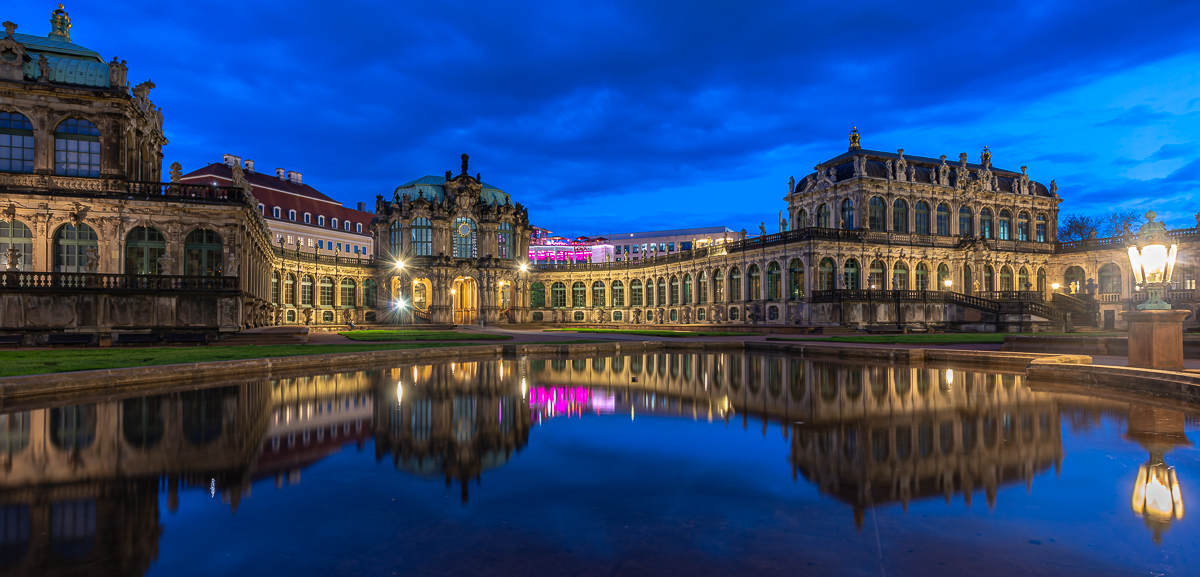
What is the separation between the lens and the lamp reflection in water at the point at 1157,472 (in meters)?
5.85

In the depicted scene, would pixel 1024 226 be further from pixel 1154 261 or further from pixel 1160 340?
pixel 1160 340

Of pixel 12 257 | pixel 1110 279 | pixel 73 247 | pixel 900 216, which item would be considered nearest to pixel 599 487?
pixel 12 257

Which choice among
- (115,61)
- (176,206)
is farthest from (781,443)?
(115,61)

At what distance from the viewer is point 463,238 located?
241 ft

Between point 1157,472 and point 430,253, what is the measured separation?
7066cm

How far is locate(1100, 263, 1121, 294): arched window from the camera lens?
203ft

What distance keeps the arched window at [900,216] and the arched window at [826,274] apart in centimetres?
1048

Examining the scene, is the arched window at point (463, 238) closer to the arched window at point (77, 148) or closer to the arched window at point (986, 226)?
the arched window at point (77, 148)

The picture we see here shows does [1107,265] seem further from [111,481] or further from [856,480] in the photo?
[111,481]

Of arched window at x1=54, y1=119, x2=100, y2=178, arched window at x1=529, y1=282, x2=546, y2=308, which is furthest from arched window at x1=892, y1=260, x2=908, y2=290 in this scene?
arched window at x1=54, y1=119, x2=100, y2=178

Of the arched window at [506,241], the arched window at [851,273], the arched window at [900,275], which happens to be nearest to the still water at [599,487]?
the arched window at [851,273]

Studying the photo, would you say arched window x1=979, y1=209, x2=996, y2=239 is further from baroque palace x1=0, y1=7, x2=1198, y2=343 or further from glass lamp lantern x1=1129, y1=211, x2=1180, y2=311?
glass lamp lantern x1=1129, y1=211, x2=1180, y2=311

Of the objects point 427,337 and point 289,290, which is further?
point 289,290

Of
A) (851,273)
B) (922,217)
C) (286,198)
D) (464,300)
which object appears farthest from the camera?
(286,198)
